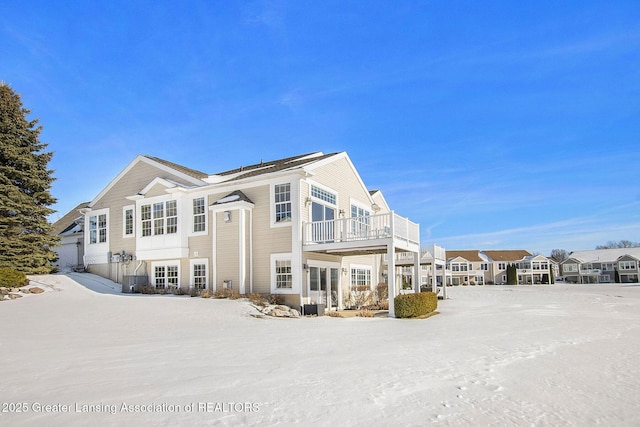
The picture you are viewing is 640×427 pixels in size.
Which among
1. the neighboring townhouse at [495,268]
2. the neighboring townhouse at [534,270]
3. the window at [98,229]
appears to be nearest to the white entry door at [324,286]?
the window at [98,229]

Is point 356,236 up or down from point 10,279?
up

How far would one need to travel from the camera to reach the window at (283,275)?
18.1 meters

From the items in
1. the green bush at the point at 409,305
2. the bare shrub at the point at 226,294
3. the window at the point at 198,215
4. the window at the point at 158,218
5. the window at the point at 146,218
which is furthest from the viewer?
the window at the point at 146,218

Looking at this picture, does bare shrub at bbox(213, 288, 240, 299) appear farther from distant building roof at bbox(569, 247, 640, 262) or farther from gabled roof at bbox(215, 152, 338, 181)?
distant building roof at bbox(569, 247, 640, 262)

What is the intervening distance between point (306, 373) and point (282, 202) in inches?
482

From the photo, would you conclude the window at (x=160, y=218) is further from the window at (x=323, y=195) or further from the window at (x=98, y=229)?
the window at (x=323, y=195)

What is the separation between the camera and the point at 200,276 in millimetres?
20188

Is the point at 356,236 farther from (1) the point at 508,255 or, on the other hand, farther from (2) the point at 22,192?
(1) the point at 508,255

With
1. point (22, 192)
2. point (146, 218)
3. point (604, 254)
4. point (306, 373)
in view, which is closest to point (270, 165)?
point (146, 218)

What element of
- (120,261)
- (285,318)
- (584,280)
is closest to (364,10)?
(285,318)

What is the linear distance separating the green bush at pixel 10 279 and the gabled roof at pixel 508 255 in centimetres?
8172

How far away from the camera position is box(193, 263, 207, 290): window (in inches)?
789

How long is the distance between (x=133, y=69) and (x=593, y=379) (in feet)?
54.6

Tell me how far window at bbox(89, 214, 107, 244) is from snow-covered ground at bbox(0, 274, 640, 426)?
1133 cm
